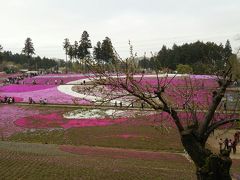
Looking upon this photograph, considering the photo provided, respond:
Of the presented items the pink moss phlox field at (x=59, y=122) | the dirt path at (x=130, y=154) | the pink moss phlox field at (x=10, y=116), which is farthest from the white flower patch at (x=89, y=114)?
the dirt path at (x=130, y=154)

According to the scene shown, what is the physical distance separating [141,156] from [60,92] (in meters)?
42.4

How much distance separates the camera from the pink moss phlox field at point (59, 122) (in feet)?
127

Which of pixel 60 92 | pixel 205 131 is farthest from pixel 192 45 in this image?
pixel 205 131

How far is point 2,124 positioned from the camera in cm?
3959

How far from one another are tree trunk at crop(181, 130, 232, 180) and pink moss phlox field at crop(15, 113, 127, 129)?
29220mm

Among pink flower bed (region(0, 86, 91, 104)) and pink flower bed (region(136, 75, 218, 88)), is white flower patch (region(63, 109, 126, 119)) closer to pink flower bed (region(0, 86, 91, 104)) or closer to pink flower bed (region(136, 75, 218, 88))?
pink flower bed (region(136, 75, 218, 88))

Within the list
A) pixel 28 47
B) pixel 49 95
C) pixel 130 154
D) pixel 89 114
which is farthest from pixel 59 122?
pixel 28 47

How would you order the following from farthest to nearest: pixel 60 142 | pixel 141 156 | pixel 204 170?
pixel 60 142 → pixel 141 156 → pixel 204 170

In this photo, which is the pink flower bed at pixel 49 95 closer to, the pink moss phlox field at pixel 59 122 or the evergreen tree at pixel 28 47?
the pink moss phlox field at pixel 59 122

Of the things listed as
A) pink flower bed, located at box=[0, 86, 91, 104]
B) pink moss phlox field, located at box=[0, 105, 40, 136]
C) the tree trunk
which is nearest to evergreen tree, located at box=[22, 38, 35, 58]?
pink flower bed, located at box=[0, 86, 91, 104]

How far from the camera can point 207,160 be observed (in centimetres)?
922

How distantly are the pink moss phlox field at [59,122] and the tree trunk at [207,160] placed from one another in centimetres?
2922

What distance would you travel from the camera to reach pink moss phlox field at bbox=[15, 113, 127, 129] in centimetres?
3881

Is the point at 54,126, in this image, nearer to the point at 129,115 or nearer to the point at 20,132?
the point at 20,132
